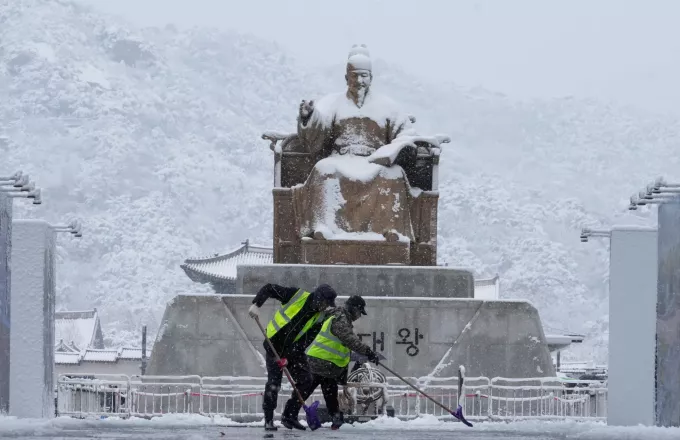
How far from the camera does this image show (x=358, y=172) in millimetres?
13227

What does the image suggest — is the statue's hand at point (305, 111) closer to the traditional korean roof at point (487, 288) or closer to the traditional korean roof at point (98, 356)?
the traditional korean roof at point (487, 288)

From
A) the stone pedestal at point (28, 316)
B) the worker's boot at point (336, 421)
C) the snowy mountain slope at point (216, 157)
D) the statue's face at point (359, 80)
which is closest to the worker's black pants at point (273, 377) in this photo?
the worker's boot at point (336, 421)

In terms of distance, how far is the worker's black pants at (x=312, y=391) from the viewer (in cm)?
887

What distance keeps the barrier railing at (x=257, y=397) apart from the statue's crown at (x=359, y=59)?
3327 mm

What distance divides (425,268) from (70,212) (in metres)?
87.8

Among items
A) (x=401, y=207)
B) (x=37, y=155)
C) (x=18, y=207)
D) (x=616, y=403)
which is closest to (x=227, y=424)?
(x=616, y=403)

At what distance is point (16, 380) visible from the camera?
1052 cm

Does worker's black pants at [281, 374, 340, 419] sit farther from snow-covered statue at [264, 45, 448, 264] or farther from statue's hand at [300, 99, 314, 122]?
statue's hand at [300, 99, 314, 122]

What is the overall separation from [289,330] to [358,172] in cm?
453

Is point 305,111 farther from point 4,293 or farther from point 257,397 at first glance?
point 4,293

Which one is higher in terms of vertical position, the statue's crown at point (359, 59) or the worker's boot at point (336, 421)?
the statue's crown at point (359, 59)

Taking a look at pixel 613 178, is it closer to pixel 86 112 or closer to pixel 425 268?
pixel 86 112

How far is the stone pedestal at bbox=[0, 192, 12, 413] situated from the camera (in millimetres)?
9094

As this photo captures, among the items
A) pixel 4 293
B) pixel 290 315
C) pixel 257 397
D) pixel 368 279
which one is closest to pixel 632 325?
pixel 290 315
